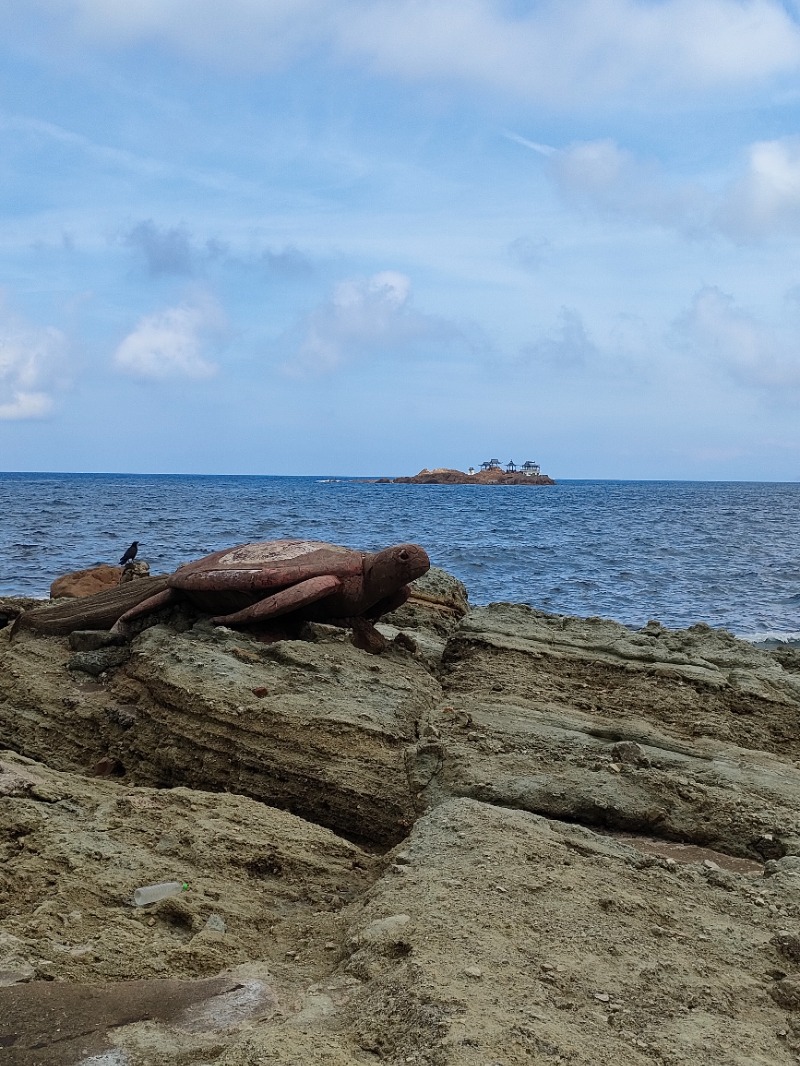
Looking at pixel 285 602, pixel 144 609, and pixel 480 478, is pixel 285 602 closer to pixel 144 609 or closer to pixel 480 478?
pixel 144 609

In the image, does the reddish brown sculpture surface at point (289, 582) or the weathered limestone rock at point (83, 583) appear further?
the weathered limestone rock at point (83, 583)

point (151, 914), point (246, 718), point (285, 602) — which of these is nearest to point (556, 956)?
point (151, 914)

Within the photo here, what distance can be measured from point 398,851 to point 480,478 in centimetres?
13120

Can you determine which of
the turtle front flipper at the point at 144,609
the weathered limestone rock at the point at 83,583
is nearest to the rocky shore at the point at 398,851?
the turtle front flipper at the point at 144,609

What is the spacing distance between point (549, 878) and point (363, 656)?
3.14 meters

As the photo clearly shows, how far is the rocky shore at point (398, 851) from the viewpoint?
267 cm

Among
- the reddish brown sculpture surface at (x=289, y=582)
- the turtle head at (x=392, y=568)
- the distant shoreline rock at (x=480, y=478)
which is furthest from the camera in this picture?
the distant shoreline rock at (x=480, y=478)

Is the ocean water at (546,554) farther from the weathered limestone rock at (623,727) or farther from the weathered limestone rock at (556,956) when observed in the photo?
the weathered limestone rock at (556,956)

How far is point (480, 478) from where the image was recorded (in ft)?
440

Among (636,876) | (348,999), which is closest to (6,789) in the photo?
(348,999)

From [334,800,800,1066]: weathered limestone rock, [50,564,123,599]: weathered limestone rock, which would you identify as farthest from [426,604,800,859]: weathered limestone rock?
[50,564,123,599]: weathered limestone rock

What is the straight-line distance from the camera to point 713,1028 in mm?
2676

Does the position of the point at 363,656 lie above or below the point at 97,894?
above

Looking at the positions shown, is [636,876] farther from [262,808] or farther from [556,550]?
[556,550]
